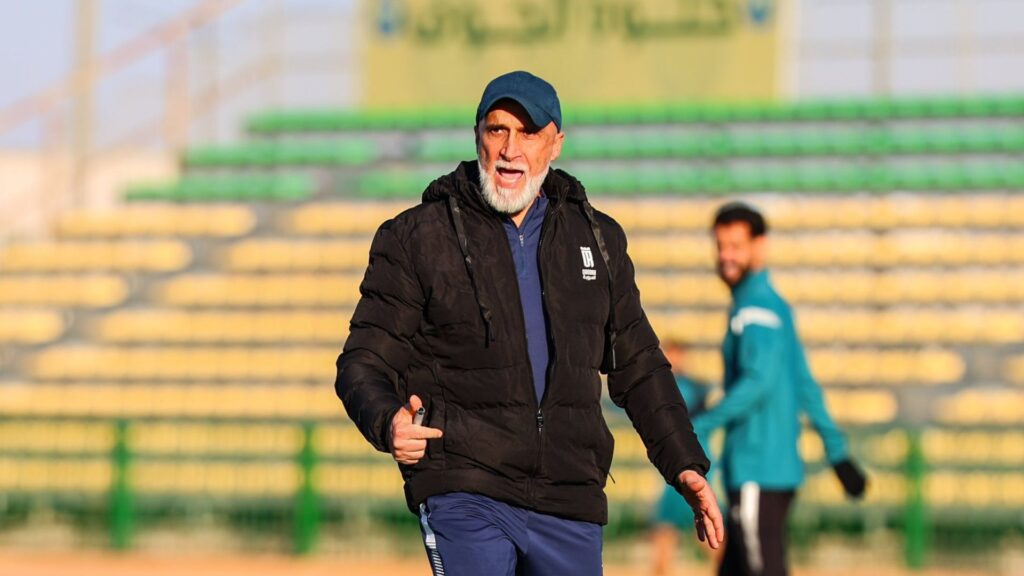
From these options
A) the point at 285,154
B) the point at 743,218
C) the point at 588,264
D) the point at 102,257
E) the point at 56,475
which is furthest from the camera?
the point at 285,154

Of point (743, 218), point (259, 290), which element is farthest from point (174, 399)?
point (743, 218)

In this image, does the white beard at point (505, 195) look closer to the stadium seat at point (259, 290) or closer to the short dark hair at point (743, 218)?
the short dark hair at point (743, 218)

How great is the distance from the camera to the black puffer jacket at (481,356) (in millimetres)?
4590

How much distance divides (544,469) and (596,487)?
0.67 ft

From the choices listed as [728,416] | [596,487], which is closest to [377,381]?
[596,487]

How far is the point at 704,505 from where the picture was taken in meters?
4.67

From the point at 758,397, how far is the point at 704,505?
9.42ft

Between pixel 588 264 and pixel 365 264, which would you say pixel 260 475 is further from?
pixel 588 264

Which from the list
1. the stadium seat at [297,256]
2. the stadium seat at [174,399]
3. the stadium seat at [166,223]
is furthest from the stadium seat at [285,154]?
the stadium seat at [174,399]

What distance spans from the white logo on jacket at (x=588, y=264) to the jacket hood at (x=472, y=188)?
0.47ft

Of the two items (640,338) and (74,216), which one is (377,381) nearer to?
(640,338)

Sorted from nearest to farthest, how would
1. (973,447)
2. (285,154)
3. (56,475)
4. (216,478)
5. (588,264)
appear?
1. (588,264)
2. (973,447)
3. (216,478)
4. (56,475)
5. (285,154)

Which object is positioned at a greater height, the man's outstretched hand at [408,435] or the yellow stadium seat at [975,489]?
the man's outstretched hand at [408,435]

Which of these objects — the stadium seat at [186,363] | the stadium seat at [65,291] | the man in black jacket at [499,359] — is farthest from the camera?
the stadium seat at [65,291]
